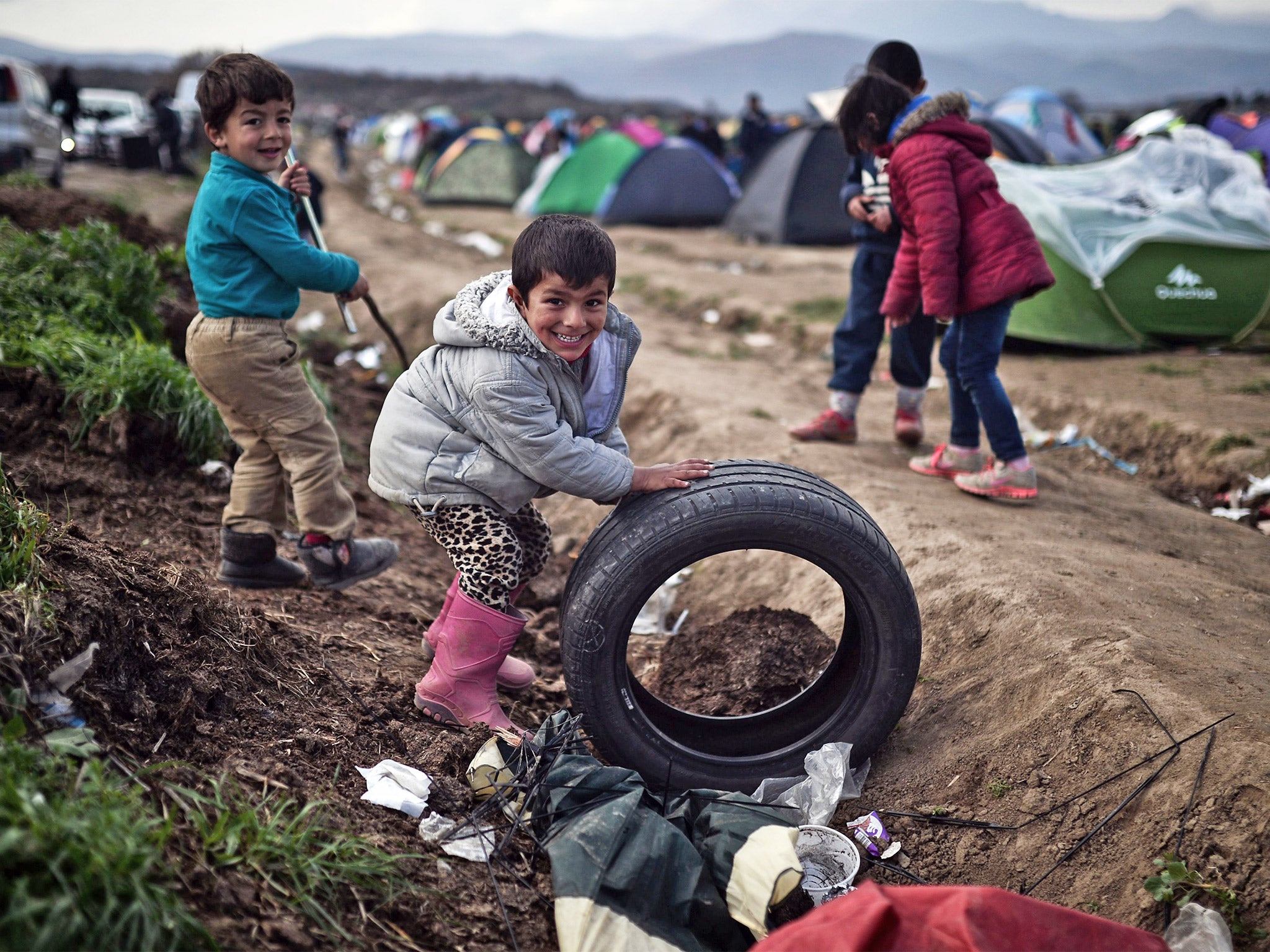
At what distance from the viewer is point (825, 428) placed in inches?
217

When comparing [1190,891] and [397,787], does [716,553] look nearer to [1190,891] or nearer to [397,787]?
[397,787]

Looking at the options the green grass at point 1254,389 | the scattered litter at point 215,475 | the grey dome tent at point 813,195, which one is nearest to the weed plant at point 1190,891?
the scattered litter at point 215,475

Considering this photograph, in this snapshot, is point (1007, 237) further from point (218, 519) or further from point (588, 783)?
point (218, 519)

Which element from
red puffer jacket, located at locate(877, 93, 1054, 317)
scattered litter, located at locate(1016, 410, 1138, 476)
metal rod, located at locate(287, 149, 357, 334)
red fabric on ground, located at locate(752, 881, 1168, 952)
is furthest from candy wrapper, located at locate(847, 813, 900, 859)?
scattered litter, located at locate(1016, 410, 1138, 476)

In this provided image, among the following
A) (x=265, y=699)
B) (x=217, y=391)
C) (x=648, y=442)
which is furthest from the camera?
(x=648, y=442)

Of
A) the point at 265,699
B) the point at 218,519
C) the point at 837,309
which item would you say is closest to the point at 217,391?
the point at 218,519

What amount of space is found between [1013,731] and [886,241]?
318 cm

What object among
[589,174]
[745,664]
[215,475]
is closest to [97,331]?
[215,475]

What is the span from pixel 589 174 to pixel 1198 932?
1770 centimetres

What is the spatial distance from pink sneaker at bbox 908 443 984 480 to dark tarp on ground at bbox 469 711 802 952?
2958 mm

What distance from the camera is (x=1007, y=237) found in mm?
4250

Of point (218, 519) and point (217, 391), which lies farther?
point (218, 519)

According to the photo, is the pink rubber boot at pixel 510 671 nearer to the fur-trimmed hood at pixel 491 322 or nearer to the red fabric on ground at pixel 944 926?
the fur-trimmed hood at pixel 491 322

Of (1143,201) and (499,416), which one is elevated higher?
(1143,201)
